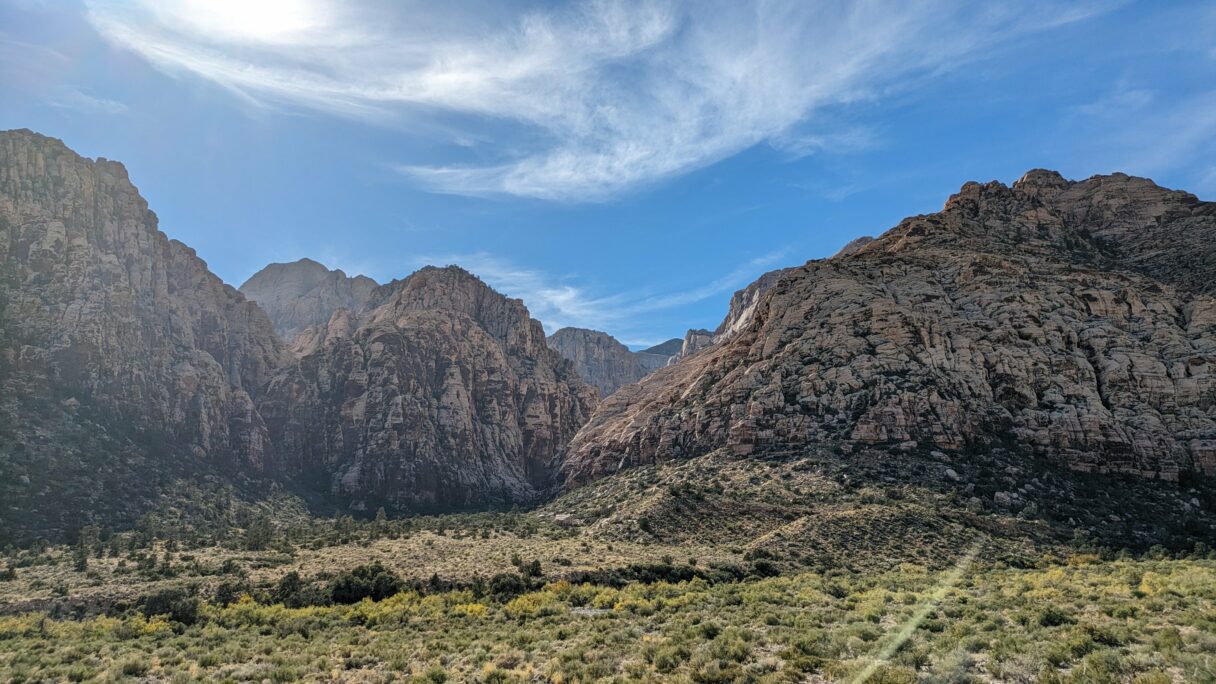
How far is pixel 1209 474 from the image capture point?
163ft

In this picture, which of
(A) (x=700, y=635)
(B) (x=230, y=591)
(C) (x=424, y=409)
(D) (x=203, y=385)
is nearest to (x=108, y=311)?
(D) (x=203, y=385)

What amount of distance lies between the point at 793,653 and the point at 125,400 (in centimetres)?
9244

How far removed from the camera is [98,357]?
76.6 meters

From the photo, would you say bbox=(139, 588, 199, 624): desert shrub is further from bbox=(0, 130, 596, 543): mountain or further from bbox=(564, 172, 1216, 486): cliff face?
bbox=(564, 172, 1216, 486): cliff face

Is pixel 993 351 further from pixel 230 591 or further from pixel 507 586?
pixel 230 591

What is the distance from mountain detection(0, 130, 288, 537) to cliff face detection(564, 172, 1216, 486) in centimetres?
5684

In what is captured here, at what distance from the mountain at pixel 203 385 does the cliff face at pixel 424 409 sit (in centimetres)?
34

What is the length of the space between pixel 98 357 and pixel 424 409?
49.0 metres

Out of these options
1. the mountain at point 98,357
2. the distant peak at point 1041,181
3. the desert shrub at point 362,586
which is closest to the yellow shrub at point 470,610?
the desert shrub at point 362,586

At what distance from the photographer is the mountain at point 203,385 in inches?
2579

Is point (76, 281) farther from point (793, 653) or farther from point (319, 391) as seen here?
point (793, 653)

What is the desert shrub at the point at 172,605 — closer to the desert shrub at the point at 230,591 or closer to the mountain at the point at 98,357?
the desert shrub at the point at 230,591

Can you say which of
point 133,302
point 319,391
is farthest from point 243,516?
point 319,391

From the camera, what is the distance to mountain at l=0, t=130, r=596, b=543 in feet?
215
